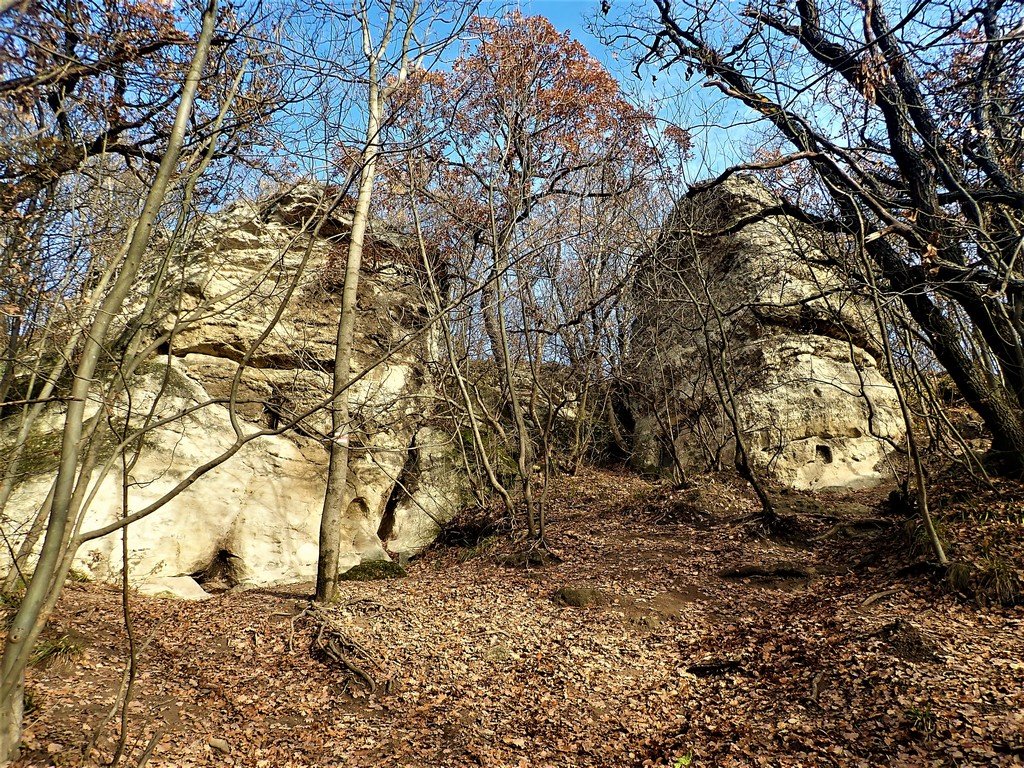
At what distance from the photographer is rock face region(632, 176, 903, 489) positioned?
13.3 meters

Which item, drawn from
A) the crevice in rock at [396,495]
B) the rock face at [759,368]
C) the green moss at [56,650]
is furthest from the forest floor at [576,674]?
the rock face at [759,368]

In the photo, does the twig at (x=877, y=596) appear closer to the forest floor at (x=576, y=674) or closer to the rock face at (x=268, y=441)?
the forest floor at (x=576, y=674)

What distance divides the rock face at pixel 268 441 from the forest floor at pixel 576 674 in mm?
1349

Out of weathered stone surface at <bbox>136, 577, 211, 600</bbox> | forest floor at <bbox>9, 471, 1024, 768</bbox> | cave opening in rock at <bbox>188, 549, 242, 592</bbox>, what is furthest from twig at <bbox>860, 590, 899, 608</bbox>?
cave opening in rock at <bbox>188, 549, 242, 592</bbox>

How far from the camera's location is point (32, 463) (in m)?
8.19

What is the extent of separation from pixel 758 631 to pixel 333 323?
10.5 metres

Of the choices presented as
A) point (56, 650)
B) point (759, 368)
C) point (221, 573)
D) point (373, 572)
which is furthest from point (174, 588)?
point (759, 368)

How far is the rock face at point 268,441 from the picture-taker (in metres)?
8.38

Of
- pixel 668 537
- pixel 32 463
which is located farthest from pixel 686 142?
pixel 32 463

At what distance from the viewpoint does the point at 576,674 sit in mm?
5914

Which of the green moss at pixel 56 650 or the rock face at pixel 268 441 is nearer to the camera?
the green moss at pixel 56 650

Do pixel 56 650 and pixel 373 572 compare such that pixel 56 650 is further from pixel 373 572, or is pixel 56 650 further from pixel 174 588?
pixel 373 572

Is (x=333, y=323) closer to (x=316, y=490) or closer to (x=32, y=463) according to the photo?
(x=316, y=490)

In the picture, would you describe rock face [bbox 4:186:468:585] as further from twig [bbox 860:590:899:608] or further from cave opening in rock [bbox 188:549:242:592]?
twig [bbox 860:590:899:608]
